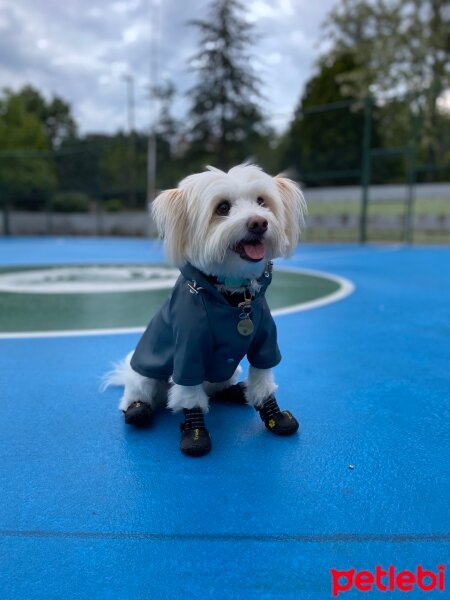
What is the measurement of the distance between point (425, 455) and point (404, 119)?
14.6 meters

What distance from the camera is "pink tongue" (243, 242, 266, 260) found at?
1870 mm

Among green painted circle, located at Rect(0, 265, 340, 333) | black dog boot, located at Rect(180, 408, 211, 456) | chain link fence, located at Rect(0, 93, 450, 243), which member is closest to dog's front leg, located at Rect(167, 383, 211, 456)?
black dog boot, located at Rect(180, 408, 211, 456)

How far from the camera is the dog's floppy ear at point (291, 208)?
6.83 ft

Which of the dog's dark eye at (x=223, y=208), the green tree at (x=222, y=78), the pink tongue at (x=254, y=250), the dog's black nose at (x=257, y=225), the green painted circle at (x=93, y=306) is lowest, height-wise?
the green painted circle at (x=93, y=306)

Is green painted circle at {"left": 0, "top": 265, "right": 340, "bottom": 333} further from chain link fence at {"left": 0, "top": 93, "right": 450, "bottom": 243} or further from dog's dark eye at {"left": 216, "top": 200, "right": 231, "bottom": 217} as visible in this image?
chain link fence at {"left": 0, "top": 93, "right": 450, "bottom": 243}

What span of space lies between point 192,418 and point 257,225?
82 cm

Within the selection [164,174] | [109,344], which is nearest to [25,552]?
Result: [109,344]

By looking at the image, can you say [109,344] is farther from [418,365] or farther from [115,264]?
[115,264]

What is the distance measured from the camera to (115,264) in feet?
31.3

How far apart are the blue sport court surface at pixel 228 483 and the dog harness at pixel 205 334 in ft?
0.99

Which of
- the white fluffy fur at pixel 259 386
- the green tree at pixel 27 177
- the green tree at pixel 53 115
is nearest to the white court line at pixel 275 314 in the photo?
the white fluffy fur at pixel 259 386

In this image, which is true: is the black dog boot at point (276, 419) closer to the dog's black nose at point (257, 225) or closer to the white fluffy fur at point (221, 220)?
the white fluffy fur at point (221, 220)

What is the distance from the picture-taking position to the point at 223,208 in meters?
1.92

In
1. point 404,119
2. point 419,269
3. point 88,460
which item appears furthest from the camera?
point 404,119
